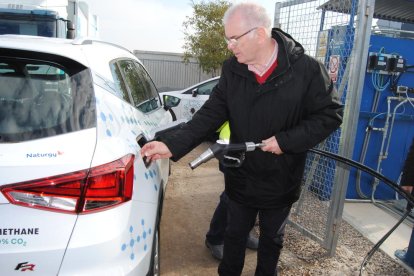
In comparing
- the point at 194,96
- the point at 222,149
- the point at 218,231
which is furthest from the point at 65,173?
the point at 194,96

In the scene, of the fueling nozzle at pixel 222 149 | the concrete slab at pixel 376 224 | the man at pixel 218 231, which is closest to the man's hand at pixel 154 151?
the fueling nozzle at pixel 222 149

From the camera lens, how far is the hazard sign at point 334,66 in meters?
3.58

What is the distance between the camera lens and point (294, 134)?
7.13 ft

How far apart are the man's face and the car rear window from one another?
82cm

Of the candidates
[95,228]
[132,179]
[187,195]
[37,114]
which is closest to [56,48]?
[37,114]

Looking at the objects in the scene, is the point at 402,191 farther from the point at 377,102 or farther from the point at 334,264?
the point at 377,102

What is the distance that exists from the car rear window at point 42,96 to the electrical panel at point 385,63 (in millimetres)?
3679

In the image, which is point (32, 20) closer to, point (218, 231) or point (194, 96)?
point (194, 96)

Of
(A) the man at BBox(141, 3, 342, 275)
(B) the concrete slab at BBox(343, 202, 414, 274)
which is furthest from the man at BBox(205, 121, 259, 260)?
(B) the concrete slab at BBox(343, 202, 414, 274)

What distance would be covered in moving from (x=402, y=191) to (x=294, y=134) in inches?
33.8

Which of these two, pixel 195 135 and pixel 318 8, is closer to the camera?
pixel 195 135

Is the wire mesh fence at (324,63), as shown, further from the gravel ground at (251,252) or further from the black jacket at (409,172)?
the black jacket at (409,172)

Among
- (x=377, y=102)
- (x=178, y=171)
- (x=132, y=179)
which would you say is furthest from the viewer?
(x=178, y=171)

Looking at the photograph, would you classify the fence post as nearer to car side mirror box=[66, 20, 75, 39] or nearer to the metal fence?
the metal fence
